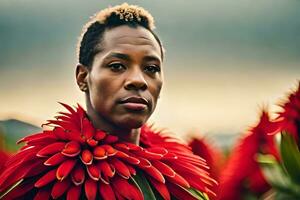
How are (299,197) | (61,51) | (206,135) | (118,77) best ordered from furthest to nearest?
(206,135)
(61,51)
(118,77)
(299,197)

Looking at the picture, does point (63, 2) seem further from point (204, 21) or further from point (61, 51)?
point (204, 21)

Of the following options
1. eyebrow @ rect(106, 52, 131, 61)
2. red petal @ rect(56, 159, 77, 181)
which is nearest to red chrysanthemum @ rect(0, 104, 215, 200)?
red petal @ rect(56, 159, 77, 181)

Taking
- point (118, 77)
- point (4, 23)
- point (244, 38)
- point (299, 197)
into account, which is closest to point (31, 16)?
point (4, 23)

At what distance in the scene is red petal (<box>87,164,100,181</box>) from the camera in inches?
24.0

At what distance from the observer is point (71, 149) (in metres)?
0.64

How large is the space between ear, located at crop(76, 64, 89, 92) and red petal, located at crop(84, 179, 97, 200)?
0.60 ft

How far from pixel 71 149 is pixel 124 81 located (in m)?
0.13

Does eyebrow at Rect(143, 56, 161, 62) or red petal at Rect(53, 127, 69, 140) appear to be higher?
eyebrow at Rect(143, 56, 161, 62)

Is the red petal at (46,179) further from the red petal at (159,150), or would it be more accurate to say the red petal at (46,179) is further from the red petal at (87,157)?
the red petal at (159,150)

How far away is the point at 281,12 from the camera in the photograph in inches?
40.9

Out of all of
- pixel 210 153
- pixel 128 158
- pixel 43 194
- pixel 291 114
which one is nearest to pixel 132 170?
pixel 128 158

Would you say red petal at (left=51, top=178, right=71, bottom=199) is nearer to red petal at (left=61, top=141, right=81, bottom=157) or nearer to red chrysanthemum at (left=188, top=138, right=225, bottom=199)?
red petal at (left=61, top=141, right=81, bottom=157)

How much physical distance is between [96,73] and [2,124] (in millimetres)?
304

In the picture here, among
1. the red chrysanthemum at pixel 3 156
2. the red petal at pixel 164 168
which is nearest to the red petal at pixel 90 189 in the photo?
the red petal at pixel 164 168
